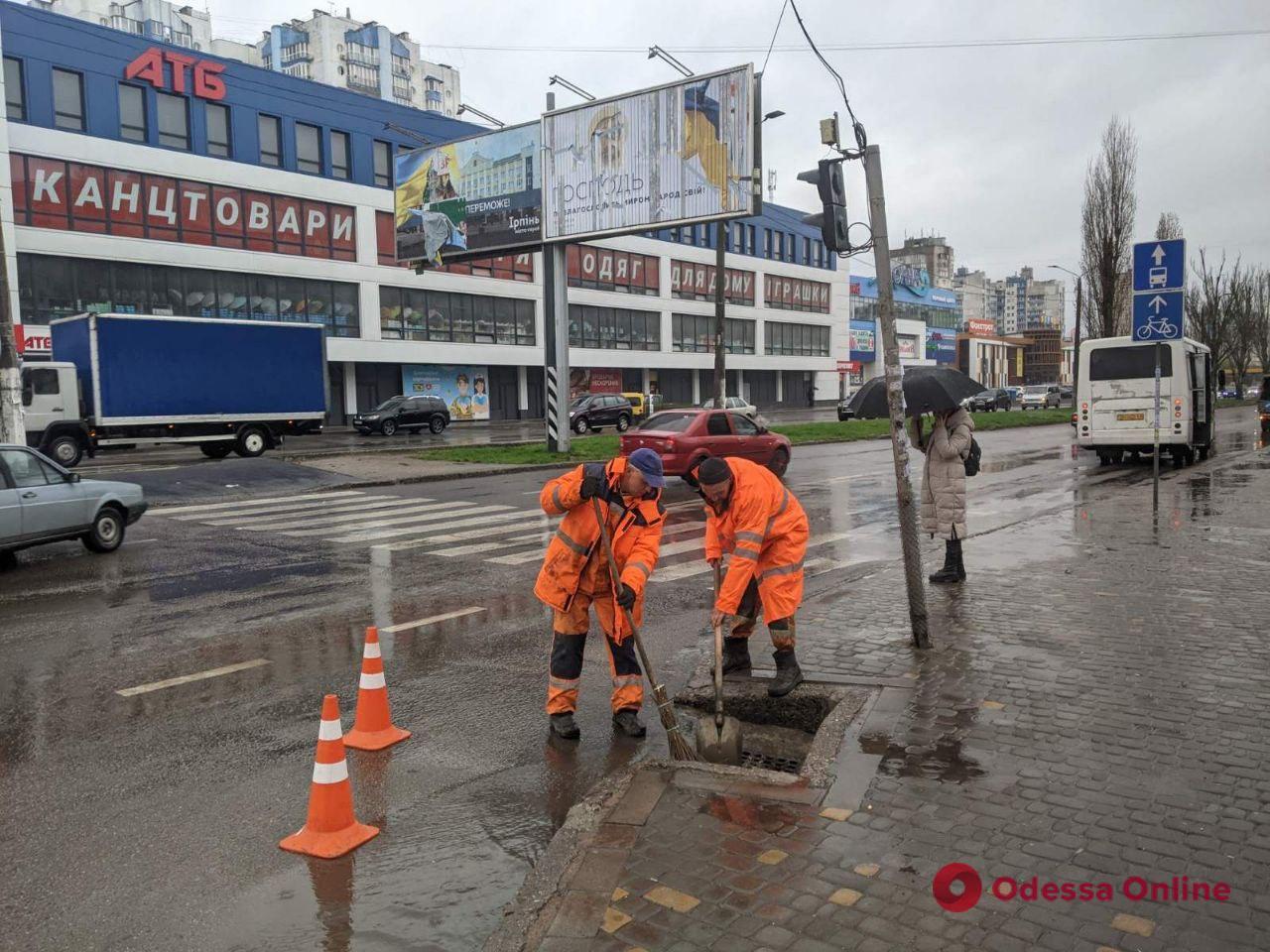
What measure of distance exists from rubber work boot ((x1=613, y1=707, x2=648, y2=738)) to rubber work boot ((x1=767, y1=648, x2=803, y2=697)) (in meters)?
0.87

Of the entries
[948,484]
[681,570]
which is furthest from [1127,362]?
[681,570]

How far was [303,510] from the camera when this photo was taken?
15.5 meters

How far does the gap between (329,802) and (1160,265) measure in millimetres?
12136

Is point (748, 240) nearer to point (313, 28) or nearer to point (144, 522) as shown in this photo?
point (144, 522)

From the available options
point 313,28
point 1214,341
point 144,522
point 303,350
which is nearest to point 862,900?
point 144,522

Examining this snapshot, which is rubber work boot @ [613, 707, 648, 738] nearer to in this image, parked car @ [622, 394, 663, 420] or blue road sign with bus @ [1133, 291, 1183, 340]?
blue road sign with bus @ [1133, 291, 1183, 340]

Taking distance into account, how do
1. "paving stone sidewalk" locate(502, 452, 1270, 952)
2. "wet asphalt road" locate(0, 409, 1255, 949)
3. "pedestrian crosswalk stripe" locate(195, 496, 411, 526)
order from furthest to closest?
"pedestrian crosswalk stripe" locate(195, 496, 411, 526), "wet asphalt road" locate(0, 409, 1255, 949), "paving stone sidewalk" locate(502, 452, 1270, 952)

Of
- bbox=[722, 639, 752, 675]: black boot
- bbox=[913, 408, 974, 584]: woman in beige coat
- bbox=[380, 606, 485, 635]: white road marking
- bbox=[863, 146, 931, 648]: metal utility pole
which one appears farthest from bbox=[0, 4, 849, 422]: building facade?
bbox=[722, 639, 752, 675]: black boot

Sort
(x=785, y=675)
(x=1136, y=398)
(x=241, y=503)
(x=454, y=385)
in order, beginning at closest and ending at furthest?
1. (x=785, y=675)
2. (x=241, y=503)
3. (x=1136, y=398)
4. (x=454, y=385)

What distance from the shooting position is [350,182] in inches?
1721

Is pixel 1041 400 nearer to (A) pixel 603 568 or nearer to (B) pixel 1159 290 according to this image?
(B) pixel 1159 290

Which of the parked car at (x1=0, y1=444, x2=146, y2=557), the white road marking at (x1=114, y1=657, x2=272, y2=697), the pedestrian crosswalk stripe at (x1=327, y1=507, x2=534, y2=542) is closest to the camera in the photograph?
the white road marking at (x1=114, y1=657, x2=272, y2=697)

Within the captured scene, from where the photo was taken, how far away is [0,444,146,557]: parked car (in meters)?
10.2

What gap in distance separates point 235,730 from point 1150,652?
5679 mm
